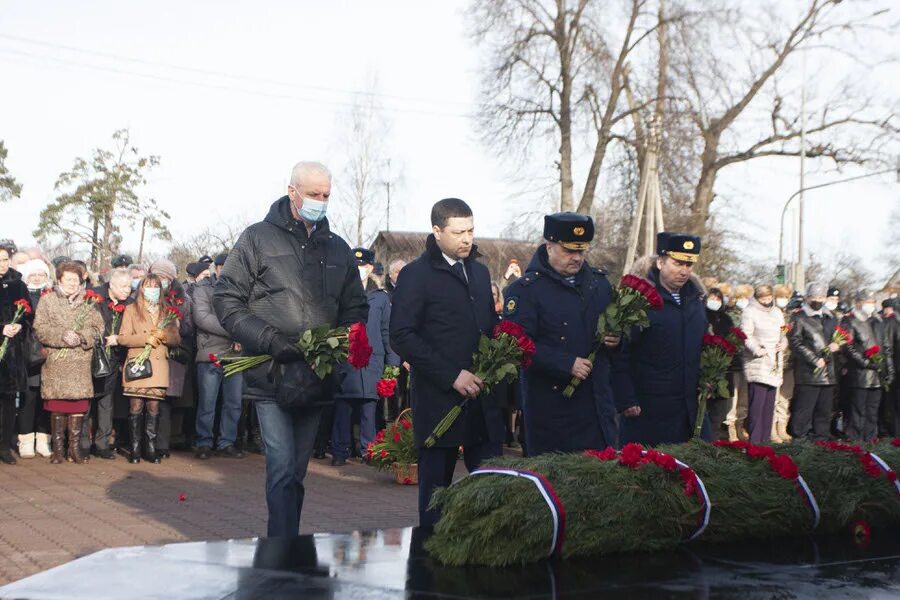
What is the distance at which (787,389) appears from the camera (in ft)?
54.8

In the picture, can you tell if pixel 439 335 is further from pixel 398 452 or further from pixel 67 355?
pixel 67 355

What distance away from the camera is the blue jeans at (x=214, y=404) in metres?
13.0

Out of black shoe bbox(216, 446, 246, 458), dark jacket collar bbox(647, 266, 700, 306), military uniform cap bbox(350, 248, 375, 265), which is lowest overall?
black shoe bbox(216, 446, 246, 458)

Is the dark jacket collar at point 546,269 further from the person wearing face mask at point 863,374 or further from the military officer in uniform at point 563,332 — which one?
the person wearing face mask at point 863,374

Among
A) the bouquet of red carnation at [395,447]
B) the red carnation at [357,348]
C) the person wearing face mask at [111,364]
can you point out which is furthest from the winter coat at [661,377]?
the person wearing face mask at [111,364]

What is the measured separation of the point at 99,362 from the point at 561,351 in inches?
287

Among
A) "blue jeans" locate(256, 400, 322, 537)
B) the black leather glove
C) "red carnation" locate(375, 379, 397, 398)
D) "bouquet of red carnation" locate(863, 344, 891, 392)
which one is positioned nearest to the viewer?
the black leather glove

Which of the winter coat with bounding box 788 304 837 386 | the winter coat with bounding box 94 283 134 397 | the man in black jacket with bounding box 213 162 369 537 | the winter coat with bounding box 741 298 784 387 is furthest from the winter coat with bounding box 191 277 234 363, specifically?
the winter coat with bounding box 788 304 837 386

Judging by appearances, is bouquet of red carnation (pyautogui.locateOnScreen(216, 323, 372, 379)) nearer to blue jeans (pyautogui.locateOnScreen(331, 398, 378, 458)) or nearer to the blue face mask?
the blue face mask

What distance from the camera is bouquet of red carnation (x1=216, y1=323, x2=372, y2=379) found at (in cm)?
575

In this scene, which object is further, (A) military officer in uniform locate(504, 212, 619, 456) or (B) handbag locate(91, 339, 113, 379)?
(B) handbag locate(91, 339, 113, 379)

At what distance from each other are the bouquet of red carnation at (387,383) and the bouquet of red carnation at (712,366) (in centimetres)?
541

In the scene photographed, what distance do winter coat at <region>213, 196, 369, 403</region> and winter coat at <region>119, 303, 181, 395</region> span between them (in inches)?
262

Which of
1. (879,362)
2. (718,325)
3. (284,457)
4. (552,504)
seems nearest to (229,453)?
(718,325)
